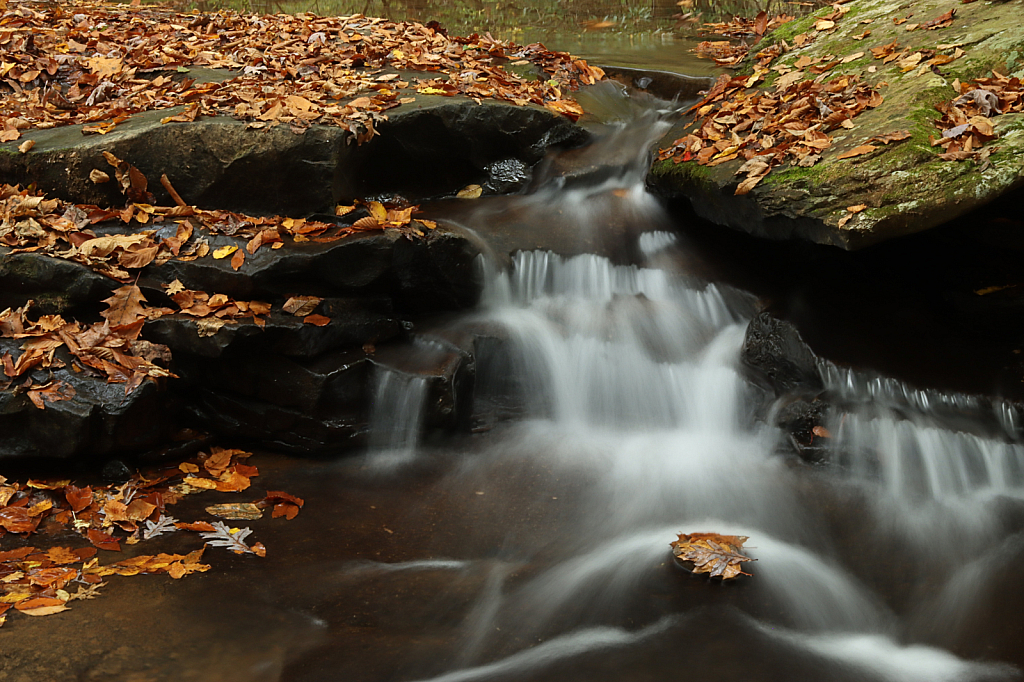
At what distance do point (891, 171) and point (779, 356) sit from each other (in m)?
1.33

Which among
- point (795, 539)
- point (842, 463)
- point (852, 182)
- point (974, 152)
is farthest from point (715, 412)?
point (974, 152)

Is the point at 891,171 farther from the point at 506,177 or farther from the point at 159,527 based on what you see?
the point at 159,527

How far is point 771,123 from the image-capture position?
5.44m

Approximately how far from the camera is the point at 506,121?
6.39m

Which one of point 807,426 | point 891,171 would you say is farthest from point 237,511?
point 891,171

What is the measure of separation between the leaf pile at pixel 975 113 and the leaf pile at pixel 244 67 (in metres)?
3.28

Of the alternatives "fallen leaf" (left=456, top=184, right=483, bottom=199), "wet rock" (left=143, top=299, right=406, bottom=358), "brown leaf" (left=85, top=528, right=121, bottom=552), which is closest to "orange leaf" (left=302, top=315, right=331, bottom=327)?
"wet rock" (left=143, top=299, right=406, bottom=358)

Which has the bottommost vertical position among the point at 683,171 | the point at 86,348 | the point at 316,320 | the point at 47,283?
the point at 86,348

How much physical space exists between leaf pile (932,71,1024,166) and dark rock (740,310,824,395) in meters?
1.39

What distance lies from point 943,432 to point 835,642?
1.81 metres

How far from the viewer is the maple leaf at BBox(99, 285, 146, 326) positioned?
431 centimetres

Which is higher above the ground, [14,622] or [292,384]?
[292,384]

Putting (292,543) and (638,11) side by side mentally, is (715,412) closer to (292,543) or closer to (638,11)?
(292,543)

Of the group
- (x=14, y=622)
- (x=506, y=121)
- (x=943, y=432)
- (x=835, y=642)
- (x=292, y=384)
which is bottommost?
(x=835, y=642)
